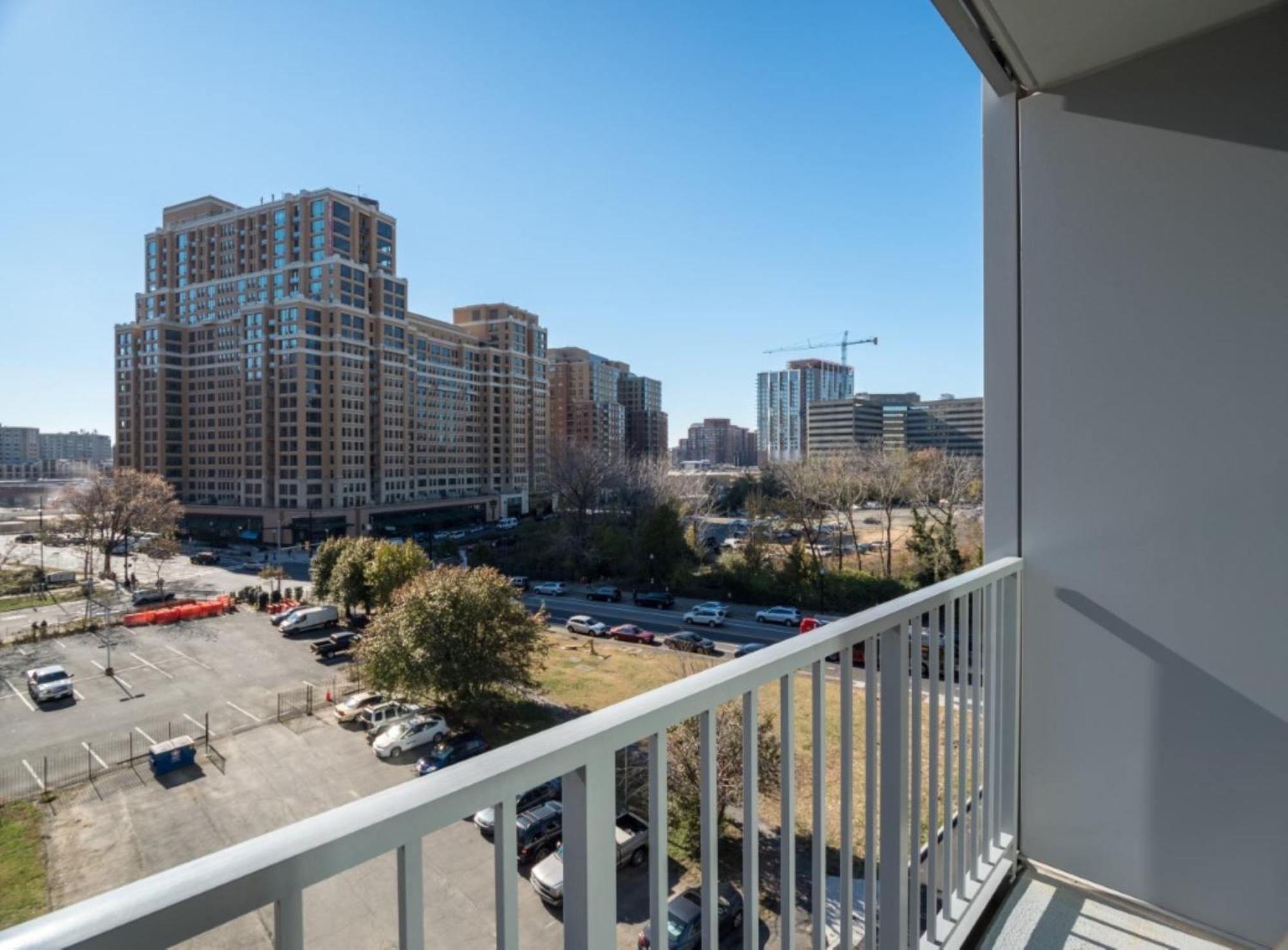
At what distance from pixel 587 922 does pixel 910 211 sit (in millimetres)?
6734

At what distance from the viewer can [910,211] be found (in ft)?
19.5

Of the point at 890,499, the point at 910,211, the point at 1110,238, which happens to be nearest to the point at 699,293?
the point at 890,499

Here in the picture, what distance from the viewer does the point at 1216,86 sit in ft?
4.18

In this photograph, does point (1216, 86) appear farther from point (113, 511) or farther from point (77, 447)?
point (77, 447)

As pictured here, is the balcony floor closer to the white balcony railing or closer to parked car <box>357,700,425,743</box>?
the white balcony railing

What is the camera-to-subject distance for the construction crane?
137ft

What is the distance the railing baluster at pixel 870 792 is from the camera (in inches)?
33.9

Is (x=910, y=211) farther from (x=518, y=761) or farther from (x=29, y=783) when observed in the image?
(x=29, y=783)

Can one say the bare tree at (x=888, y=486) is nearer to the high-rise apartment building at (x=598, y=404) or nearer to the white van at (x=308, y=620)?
the white van at (x=308, y=620)

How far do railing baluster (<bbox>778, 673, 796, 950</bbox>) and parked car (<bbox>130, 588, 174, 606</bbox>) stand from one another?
14.6 meters

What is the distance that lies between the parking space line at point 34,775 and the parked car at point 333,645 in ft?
11.1

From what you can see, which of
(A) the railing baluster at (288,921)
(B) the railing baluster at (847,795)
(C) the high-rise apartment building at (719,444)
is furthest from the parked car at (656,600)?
(C) the high-rise apartment building at (719,444)

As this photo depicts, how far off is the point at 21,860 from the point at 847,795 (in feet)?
20.2

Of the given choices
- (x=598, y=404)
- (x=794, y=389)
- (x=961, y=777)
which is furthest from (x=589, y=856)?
(x=598, y=404)
